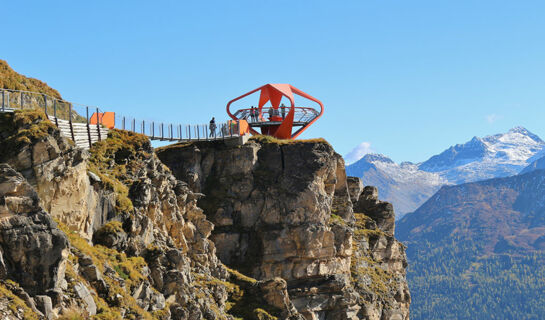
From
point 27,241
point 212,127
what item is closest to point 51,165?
point 27,241

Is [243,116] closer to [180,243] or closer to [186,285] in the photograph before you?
[180,243]

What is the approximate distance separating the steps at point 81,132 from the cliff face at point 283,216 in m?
26.7

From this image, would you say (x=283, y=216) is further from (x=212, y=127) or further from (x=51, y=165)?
(x=51, y=165)

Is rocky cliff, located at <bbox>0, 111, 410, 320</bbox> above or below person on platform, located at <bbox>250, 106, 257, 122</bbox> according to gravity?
below

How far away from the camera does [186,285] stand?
70.6m

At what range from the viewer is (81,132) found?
236ft

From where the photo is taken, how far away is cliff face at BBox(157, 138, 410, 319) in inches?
4035

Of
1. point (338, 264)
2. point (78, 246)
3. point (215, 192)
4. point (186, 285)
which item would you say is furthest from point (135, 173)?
point (338, 264)

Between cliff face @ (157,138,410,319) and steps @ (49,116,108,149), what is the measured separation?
26738 mm

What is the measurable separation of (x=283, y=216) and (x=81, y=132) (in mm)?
37243

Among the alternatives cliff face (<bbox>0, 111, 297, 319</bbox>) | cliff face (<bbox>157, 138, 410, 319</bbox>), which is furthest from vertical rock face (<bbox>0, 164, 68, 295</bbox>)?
cliff face (<bbox>157, 138, 410, 319</bbox>)

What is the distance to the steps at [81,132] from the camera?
2670 inches

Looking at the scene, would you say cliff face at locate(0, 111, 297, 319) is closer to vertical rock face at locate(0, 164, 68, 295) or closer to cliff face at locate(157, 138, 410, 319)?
vertical rock face at locate(0, 164, 68, 295)

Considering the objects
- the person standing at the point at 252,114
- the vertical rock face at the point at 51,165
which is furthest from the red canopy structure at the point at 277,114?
the vertical rock face at the point at 51,165
